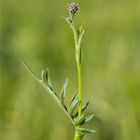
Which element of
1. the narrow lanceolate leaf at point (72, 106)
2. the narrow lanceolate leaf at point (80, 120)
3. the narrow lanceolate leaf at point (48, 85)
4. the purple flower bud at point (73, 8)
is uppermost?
the purple flower bud at point (73, 8)

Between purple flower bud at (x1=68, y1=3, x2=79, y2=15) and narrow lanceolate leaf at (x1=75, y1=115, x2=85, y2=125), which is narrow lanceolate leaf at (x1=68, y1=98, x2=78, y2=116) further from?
purple flower bud at (x1=68, y1=3, x2=79, y2=15)

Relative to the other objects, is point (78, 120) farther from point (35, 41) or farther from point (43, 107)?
point (35, 41)

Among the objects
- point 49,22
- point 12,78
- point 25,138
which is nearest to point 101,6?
point 49,22

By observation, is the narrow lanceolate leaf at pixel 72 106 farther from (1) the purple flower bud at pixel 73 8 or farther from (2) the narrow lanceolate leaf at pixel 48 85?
(1) the purple flower bud at pixel 73 8

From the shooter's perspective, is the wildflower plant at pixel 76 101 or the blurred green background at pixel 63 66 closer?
the wildflower plant at pixel 76 101

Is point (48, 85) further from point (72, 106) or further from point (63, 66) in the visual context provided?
point (63, 66)

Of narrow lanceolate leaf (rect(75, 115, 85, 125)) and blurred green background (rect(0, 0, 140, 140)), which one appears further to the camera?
blurred green background (rect(0, 0, 140, 140))

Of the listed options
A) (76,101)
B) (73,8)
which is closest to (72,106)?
(76,101)

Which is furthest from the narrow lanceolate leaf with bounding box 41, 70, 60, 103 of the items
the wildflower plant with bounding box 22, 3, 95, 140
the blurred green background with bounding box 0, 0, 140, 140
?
the blurred green background with bounding box 0, 0, 140, 140

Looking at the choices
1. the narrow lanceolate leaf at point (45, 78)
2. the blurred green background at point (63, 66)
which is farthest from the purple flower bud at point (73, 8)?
the blurred green background at point (63, 66)
